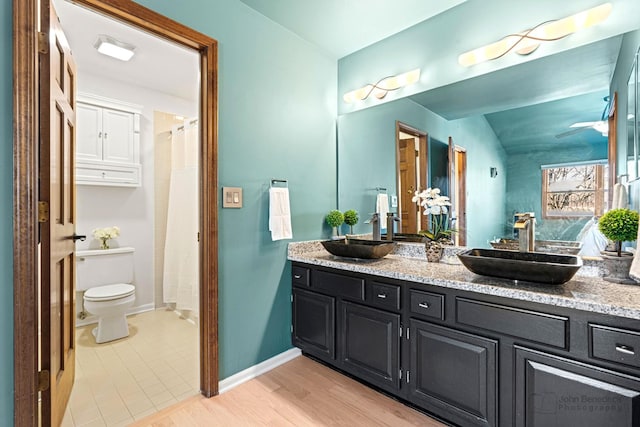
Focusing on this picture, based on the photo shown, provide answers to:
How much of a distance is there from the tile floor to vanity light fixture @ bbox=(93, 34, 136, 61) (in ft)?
8.51

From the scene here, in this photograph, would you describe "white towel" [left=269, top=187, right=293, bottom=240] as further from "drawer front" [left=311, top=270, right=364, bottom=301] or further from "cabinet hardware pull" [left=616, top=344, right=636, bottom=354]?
"cabinet hardware pull" [left=616, top=344, right=636, bottom=354]

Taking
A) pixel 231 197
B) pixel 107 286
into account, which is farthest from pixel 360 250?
pixel 107 286

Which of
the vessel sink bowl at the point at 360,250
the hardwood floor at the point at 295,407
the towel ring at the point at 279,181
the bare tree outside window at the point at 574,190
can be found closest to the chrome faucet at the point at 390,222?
the vessel sink bowl at the point at 360,250

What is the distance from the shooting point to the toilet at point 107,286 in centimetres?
275

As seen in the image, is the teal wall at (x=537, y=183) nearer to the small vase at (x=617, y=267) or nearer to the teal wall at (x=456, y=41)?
the small vase at (x=617, y=267)

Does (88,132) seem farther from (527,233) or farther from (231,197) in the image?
(527,233)

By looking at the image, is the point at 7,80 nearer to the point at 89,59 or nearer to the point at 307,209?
the point at 307,209

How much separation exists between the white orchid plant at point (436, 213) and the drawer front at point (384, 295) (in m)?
0.56

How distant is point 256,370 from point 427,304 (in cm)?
133

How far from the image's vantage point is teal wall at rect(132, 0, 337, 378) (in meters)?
2.03

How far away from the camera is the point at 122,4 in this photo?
5.18ft

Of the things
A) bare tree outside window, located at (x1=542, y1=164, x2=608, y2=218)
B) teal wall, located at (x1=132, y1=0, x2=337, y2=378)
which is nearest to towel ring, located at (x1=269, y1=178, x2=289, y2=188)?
teal wall, located at (x1=132, y1=0, x2=337, y2=378)

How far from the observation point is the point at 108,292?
2.90 m

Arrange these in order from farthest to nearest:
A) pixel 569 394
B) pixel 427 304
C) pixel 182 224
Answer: pixel 182 224 < pixel 427 304 < pixel 569 394
